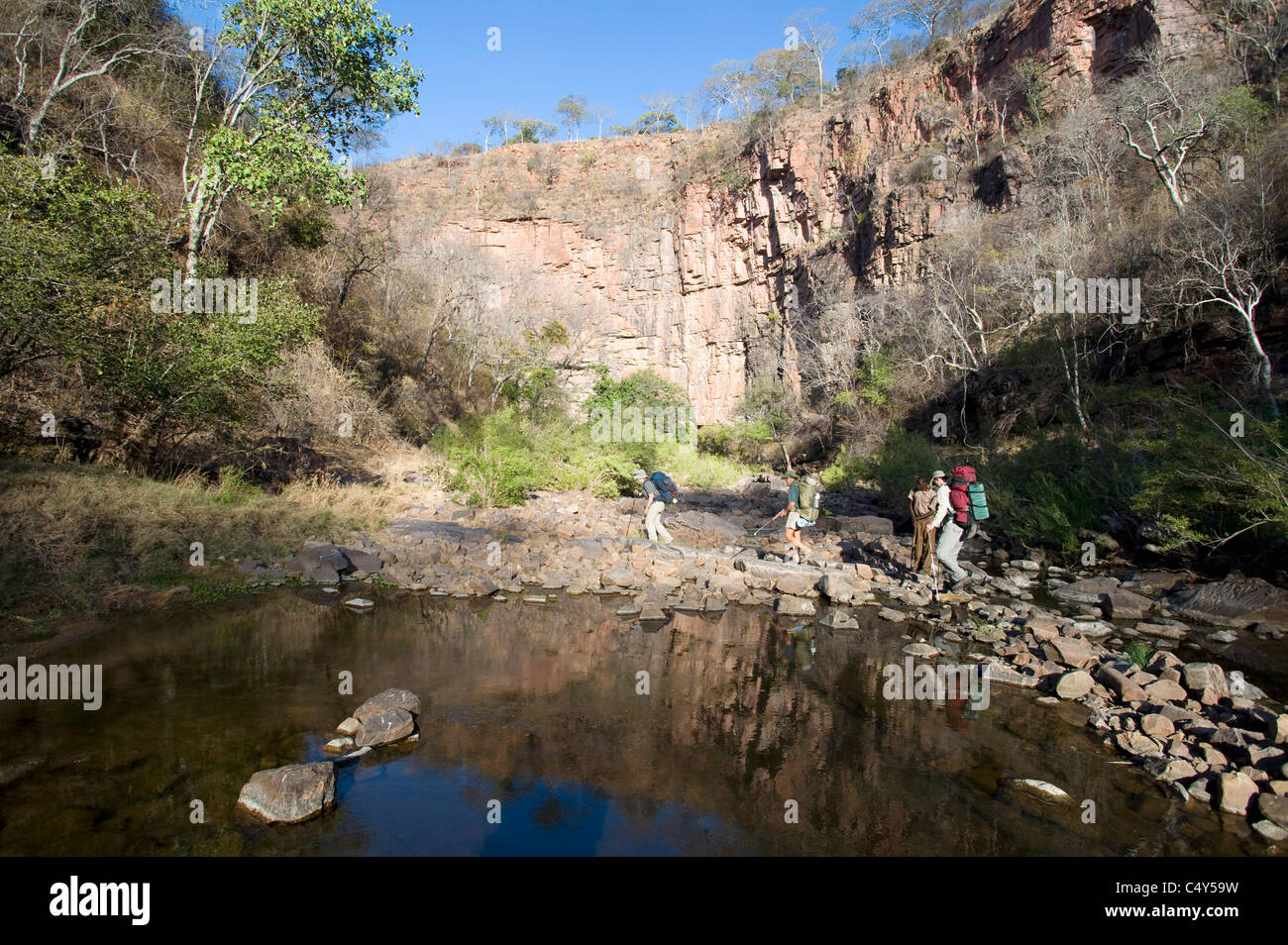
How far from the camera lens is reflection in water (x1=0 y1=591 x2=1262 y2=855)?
3709 mm

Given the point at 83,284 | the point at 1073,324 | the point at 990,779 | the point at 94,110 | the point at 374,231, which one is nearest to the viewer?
the point at 990,779

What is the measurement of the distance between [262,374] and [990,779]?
10961mm

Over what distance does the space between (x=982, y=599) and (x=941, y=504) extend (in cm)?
145

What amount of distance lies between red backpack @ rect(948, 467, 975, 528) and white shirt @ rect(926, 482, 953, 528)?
9 cm

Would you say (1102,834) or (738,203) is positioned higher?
(738,203)

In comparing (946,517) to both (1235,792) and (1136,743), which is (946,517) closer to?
(1136,743)

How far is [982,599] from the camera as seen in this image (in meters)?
9.05

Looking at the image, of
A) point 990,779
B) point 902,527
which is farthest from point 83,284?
point 902,527

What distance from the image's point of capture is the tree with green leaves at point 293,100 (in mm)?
12844

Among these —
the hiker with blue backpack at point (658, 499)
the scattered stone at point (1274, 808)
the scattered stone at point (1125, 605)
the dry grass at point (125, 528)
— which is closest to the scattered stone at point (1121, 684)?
the scattered stone at point (1274, 808)

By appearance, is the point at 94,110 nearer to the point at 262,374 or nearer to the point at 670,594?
the point at 262,374

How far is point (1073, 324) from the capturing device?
16.1m

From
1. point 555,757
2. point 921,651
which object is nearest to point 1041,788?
point 921,651

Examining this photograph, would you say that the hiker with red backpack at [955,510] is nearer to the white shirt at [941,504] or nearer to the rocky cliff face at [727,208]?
the white shirt at [941,504]
